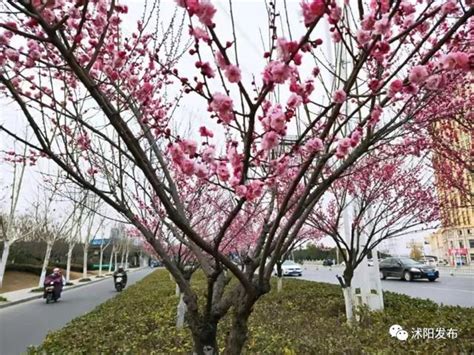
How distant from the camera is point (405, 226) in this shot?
761 cm

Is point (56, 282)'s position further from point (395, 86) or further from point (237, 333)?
point (395, 86)

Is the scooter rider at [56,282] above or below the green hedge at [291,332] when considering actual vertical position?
above

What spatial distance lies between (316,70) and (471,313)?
5902 mm

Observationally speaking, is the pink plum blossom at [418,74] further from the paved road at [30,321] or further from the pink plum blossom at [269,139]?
the paved road at [30,321]

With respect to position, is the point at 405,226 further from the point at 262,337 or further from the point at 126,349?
the point at 126,349

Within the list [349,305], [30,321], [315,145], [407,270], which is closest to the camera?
[315,145]

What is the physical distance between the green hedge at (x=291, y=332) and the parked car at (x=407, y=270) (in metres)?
11.4

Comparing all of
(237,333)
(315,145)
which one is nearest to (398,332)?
(237,333)

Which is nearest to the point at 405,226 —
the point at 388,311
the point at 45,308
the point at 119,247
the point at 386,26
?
the point at 388,311

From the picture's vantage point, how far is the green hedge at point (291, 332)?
4324 mm

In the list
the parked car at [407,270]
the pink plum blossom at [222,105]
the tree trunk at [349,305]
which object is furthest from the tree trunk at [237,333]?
the parked car at [407,270]

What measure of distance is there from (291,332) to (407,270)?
15.9 meters

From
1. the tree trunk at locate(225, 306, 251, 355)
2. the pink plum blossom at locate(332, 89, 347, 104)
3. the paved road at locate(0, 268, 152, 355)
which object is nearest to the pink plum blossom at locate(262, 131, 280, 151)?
the pink plum blossom at locate(332, 89, 347, 104)

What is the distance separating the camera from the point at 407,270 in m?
19.1
